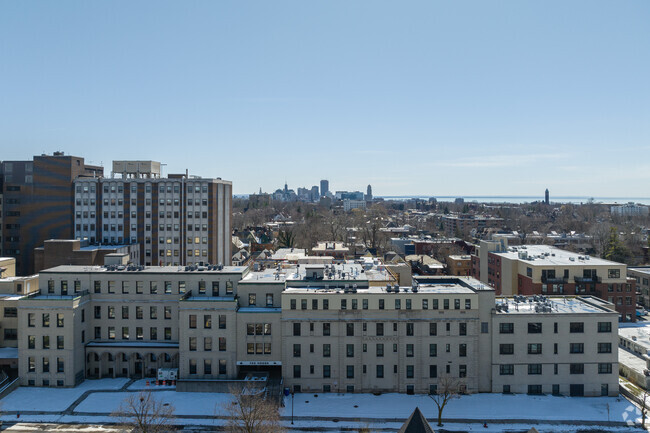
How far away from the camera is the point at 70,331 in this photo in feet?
208

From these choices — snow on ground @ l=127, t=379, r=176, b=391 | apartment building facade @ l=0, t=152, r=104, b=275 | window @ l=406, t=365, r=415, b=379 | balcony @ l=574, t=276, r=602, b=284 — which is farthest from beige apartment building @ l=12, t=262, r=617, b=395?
apartment building facade @ l=0, t=152, r=104, b=275

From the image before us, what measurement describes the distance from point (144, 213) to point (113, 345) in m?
50.3

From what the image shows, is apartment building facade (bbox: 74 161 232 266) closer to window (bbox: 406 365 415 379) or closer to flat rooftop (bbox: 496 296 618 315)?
window (bbox: 406 365 415 379)

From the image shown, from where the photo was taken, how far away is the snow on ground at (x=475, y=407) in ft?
183

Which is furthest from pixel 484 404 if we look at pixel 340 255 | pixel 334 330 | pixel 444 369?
pixel 340 255

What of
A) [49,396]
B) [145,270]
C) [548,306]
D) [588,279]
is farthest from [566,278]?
[49,396]

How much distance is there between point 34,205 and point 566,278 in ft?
374

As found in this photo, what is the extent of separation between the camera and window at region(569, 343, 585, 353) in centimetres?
6200

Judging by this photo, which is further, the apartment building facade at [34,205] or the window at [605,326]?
the apartment building facade at [34,205]

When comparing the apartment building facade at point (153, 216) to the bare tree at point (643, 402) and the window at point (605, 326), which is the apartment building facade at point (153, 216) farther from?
the bare tree at point (643, 402)

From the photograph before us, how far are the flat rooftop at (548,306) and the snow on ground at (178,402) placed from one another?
3821 cm

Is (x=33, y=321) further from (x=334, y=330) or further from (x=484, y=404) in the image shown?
(x=484, y=404)

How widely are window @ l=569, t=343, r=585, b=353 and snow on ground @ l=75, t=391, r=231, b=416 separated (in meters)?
44.1

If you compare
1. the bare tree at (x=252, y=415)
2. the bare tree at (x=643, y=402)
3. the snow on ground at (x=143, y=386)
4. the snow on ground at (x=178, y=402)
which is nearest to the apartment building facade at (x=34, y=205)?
the snow on ground at (x=143, y=386)
